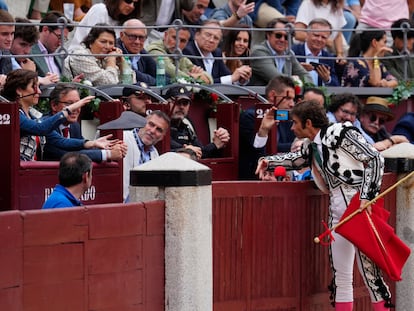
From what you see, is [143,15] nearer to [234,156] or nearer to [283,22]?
[283,22]

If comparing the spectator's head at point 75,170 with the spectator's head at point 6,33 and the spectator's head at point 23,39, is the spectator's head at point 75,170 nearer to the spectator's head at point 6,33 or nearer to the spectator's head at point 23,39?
the spectator's head at point 6,33

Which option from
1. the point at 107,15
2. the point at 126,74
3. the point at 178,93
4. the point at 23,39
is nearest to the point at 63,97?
the point at 23,39

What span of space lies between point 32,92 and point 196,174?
1.85 m

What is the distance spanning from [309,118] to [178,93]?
7.43 feet

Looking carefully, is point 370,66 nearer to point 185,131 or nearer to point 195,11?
point 195,11

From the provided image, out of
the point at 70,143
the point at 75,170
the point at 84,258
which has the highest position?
the point at 70,143

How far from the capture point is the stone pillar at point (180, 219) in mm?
8305

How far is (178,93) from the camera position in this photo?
38.3 feet

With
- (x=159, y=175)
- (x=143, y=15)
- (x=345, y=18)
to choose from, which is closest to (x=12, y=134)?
(x=159, y=175)

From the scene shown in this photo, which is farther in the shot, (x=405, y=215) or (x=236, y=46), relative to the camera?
(x=236, y=46)

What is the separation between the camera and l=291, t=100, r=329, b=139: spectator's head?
9.61m

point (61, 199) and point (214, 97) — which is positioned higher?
point (214, 97)

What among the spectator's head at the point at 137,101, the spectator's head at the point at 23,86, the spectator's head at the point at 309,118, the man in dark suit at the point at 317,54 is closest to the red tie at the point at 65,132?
Answer: the spectator's head at the point at 23,86

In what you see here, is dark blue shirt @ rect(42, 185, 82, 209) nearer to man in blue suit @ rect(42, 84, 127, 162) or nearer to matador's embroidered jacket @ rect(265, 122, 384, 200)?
man in blue suit @ rect(42, 84, 127, 162)
